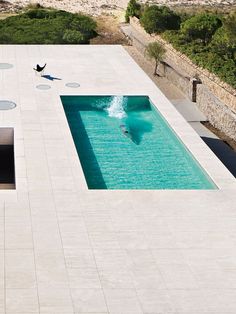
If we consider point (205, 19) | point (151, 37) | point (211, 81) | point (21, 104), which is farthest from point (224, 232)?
point (151, 37)

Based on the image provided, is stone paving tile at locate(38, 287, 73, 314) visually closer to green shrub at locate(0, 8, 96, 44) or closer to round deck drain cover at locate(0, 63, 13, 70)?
round deck drain cover at locate(0, 63, 13, 70)

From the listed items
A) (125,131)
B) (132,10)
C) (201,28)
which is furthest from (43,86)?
(132,10)

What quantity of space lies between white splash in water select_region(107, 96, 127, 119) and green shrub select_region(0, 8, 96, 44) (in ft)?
40.4

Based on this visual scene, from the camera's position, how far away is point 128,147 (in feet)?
65.2

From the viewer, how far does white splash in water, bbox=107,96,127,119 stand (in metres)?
22.6

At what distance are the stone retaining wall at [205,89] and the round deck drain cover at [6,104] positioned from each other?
831 centimetres

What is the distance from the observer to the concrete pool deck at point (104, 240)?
11.5 meters

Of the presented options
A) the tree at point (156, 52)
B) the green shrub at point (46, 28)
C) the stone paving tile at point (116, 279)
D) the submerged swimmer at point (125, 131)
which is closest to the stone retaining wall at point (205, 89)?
the tree at point (156, 52)

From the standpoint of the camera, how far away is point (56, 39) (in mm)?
35031

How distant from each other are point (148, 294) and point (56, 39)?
2561 cm

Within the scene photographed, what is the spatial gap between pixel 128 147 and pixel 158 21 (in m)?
17.1

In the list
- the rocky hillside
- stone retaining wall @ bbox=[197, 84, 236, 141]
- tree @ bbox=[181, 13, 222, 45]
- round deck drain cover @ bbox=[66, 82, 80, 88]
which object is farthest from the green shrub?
stone retaining wall @ bbox=[197, 84, 236, 141]

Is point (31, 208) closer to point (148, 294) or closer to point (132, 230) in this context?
point (132, 230)

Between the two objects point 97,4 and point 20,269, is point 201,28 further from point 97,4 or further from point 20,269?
point 20,269
